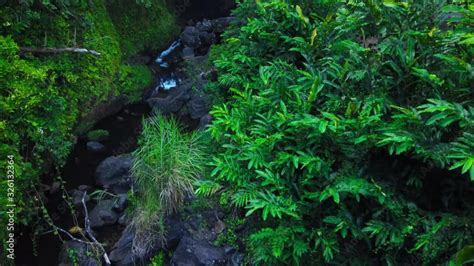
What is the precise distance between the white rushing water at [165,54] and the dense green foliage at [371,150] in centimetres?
681

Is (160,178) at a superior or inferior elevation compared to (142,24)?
inferior

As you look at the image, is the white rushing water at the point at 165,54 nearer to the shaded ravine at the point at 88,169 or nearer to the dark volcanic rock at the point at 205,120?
the shaded ravine at the point at 88,169

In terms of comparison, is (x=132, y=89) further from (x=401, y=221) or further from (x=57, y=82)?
(x=401, y=221)

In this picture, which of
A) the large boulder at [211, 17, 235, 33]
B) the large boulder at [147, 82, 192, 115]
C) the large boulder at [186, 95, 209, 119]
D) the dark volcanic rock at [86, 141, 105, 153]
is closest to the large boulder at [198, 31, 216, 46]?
the large boulder at [211, 17, 235, 33]

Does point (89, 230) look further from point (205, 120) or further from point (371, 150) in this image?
point (371, 150)

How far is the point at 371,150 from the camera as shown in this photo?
387 cm

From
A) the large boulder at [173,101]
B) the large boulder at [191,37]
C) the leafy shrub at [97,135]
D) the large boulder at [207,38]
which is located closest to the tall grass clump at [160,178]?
the leafy shrub at [97,135]

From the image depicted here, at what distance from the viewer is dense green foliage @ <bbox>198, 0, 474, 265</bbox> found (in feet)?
11.5

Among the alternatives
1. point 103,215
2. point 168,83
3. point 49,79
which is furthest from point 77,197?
point 168,83

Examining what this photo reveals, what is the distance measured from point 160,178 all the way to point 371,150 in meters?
2.95

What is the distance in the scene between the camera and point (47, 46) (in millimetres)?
7070

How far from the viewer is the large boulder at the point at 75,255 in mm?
5867

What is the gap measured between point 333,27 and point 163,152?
272cm

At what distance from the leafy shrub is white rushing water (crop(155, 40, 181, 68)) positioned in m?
3.00
